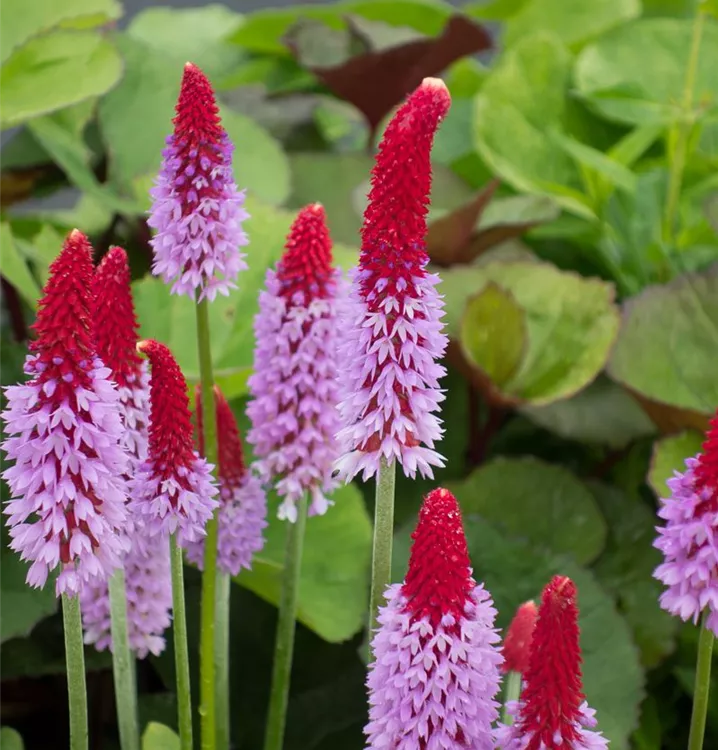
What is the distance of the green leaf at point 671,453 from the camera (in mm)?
534

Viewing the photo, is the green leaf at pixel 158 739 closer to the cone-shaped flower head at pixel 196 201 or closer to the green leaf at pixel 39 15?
the cone-shaped flower head at pixel 196 201

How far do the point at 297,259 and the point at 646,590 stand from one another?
11.9 inches

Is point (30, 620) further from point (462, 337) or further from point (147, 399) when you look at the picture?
point (462, 337)

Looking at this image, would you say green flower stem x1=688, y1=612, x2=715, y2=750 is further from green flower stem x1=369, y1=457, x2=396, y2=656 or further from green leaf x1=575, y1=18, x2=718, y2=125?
green leaf x1=575, y1=18, x2=718, y2=125

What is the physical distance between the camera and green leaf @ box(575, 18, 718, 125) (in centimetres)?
80

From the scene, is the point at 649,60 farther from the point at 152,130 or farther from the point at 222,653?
the point at 222,653

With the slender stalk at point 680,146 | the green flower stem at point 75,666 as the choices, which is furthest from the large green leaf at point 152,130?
the green flower stem at point 75,666

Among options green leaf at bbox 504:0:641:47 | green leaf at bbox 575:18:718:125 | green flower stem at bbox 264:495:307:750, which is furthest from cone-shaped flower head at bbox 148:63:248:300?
green leaf at bbox 504:0:641:47

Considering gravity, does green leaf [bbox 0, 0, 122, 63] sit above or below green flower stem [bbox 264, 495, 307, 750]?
above

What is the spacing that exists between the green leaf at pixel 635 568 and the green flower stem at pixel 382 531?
25cm

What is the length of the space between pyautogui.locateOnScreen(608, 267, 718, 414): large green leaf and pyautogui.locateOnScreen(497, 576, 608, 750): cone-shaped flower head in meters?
0.31

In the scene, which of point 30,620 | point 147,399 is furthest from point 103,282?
point 30,620

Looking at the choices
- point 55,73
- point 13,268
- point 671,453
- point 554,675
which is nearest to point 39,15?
point 55,73

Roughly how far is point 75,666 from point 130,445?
74mm
